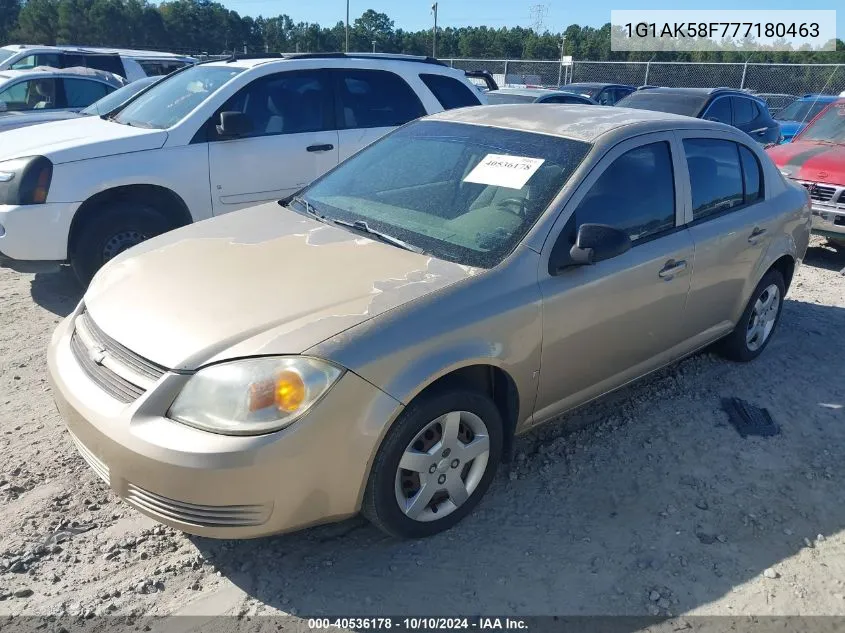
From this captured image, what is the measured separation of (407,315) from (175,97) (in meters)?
4.44

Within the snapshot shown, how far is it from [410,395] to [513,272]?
0.76 metres

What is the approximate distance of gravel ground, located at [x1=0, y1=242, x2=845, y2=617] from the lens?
105 inches

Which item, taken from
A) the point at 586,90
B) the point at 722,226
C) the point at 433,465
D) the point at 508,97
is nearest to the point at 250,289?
the point at 433,465

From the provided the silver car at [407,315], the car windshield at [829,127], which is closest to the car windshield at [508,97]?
the car windshield at [829,127]

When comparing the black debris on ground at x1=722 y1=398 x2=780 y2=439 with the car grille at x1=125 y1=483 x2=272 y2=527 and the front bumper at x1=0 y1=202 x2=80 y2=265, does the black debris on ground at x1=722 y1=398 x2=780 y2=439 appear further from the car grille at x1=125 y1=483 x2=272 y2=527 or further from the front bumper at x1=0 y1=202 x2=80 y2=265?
the front bumper at x1=0 y1=202 x2=80 y2=265

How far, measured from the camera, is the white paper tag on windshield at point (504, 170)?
132 inches

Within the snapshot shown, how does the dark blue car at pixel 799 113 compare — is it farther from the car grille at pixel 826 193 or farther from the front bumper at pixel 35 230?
the front bumper at pixel 35 230

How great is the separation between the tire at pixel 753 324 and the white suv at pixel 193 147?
3551 mm

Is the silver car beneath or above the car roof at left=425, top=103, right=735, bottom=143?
beneath

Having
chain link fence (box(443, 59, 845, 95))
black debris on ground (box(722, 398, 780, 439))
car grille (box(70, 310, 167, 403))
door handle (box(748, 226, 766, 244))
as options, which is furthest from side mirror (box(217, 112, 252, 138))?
chain link fence (box(443, 59, 845, 95))

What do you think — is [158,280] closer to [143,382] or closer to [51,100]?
[143,382]

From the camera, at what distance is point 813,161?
744 centimetres

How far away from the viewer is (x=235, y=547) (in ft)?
9.48

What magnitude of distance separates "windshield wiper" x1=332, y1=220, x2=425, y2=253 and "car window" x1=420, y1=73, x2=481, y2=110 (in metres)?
3.81
